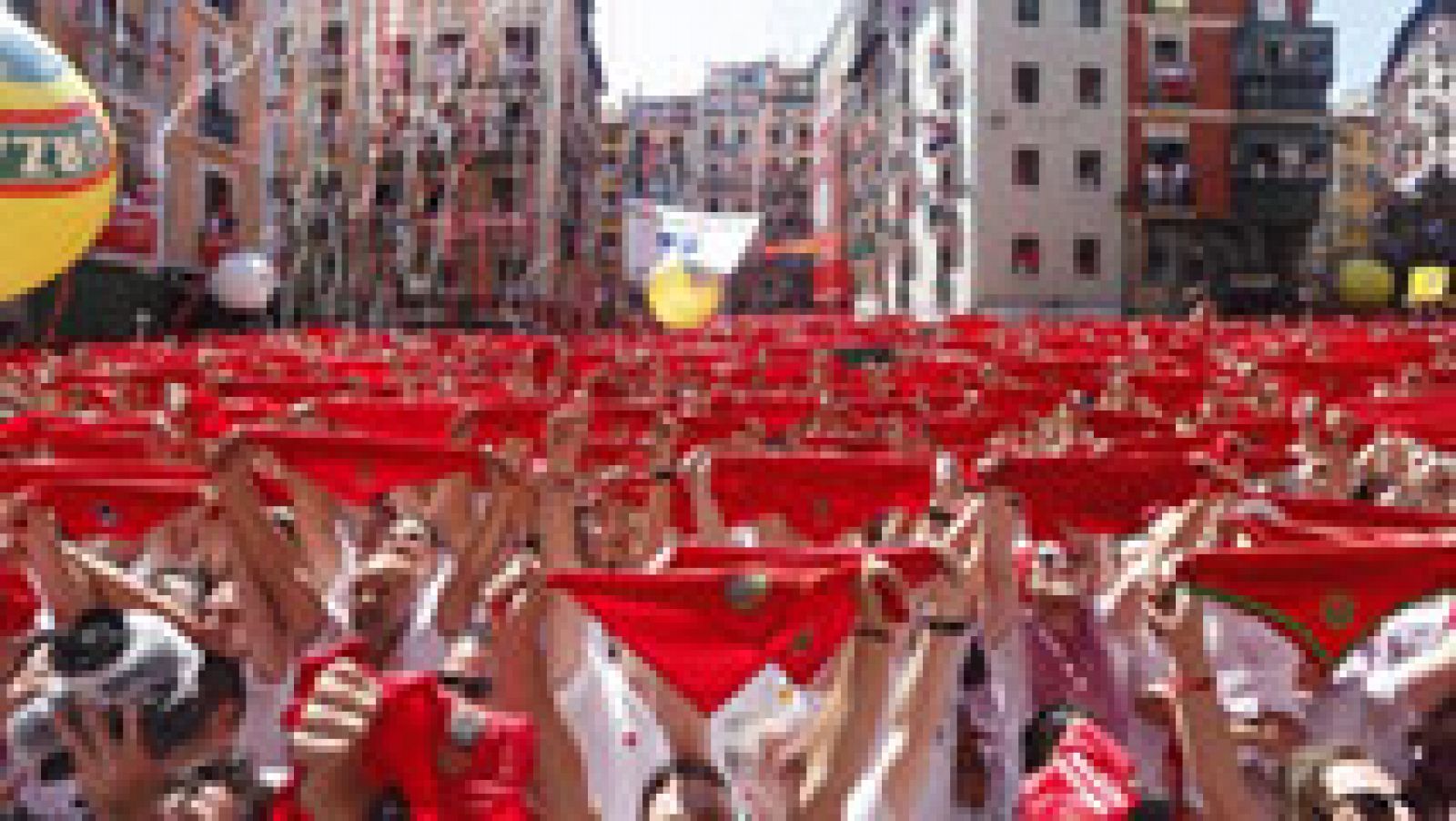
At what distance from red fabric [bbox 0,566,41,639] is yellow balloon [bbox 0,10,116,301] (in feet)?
9.07

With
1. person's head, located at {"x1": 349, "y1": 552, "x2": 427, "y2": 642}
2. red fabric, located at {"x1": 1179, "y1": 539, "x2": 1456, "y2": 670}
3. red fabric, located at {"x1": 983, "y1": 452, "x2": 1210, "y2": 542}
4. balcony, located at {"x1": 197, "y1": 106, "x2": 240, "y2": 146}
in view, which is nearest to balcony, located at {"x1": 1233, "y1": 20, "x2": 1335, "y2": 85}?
balcony, located at {"x1": 197, "y1": 106, "x2": 240, "y2": 146}

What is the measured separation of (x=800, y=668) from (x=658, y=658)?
37 cm

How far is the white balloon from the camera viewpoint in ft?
95.2

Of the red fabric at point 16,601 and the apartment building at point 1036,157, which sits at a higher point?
the apartment building at point 1036,157

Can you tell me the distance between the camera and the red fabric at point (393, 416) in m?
8.42

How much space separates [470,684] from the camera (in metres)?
3.41

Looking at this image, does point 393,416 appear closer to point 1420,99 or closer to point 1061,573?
point 1061,573

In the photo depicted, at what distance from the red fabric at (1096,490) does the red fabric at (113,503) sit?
3.21 metres

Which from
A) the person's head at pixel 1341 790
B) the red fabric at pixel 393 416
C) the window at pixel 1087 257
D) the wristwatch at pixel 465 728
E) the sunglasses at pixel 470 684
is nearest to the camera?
the wristwatch at pixel 465 728

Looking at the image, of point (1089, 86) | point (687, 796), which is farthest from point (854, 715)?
point (1089, 86)

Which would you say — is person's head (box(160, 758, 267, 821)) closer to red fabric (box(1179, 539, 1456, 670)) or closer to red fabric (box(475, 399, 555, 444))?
red fabric (box(1179, 539, 1456, 670))

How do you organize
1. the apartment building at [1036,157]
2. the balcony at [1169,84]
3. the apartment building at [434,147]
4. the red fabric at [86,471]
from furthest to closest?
the balcony at [1169,84]
the apartment building at [434,147]
the apartment building at [1036,157]
the red fabric at [86,471]

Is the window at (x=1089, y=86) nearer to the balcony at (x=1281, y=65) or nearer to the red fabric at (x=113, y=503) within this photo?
the balcony at (x=1281, y=65)

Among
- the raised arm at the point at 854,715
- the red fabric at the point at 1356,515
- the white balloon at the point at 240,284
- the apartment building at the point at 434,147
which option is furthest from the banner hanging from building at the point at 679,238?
the raised arm at the point at 854,715
